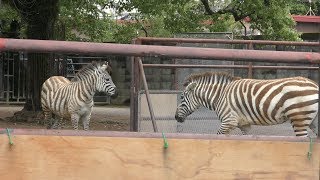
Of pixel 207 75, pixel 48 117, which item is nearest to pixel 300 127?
pixel 207 75

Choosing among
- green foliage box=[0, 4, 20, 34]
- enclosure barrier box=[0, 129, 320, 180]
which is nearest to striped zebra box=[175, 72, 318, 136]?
enclosure barrier box=[0, 129, 320, 180]

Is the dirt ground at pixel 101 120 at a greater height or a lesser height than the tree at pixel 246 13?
lesser

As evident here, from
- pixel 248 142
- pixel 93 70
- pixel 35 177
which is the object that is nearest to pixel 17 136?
pixel 35 177

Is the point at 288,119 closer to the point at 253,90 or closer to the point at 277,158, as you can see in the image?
the point at 253,90

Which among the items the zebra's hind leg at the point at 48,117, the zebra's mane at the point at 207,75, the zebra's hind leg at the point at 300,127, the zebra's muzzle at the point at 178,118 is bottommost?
the zebra's hind leg at the point at 48,117

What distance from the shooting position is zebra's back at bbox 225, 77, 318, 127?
704cm

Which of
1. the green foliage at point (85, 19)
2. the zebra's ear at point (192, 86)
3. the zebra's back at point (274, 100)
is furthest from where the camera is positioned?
the green foliage at point (85, 19)

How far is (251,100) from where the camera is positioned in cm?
772

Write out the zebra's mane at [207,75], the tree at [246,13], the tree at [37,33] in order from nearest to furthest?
the zebra's mane at [207,75] → the tree at [37,33] → the tree at [246,13]

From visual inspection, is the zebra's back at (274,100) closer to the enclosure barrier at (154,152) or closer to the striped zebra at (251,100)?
the striped zebra at (251,100)

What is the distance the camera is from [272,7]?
1440cm

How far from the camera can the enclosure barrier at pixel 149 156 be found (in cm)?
279

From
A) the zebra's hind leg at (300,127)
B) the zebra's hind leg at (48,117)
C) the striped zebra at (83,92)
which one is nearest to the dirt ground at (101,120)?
the zebra's hind leg at (48,117)

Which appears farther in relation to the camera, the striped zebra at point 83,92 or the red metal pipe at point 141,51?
the striped zebra at point 83,92
